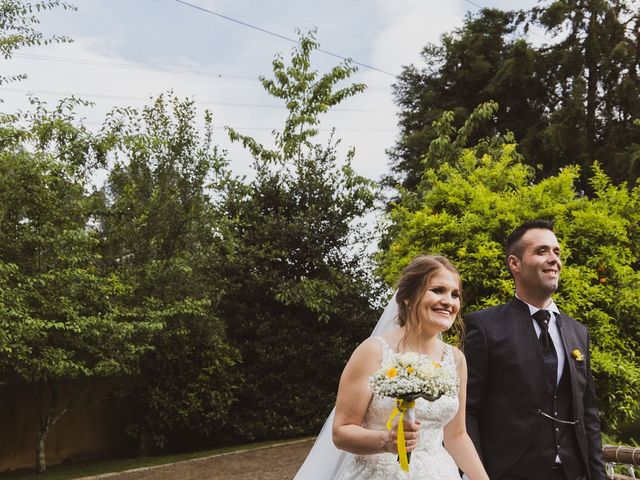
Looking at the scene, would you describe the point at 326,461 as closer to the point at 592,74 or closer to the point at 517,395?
the point at 517,395

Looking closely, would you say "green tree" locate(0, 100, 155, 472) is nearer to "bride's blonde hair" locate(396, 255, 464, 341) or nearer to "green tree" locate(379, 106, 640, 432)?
"green tree" locate(379, 106, 640, 432)

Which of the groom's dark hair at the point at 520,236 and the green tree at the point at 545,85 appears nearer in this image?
the groom's dark hair at the point at 520,236

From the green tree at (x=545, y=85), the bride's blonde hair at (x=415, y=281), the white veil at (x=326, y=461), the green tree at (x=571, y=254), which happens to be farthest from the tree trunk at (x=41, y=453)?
the green tree at (x=545, y=85)

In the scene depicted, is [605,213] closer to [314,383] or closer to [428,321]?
[428,321]

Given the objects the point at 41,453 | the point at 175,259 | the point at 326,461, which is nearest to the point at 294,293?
the point at 175,259

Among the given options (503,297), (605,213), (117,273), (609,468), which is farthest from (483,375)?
(117,273)

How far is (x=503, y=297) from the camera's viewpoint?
25.7 ft

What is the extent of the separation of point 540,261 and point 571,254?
484cm

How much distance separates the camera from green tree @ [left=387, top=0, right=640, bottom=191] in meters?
19.7

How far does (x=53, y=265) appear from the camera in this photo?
35.9 ft

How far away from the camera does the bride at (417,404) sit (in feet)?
10.0

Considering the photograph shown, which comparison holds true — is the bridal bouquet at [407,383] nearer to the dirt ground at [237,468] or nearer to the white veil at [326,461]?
the white veil at [326,461]

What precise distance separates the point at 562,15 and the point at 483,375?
19.2 m

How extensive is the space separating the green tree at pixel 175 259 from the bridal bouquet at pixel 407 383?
33.4ft
